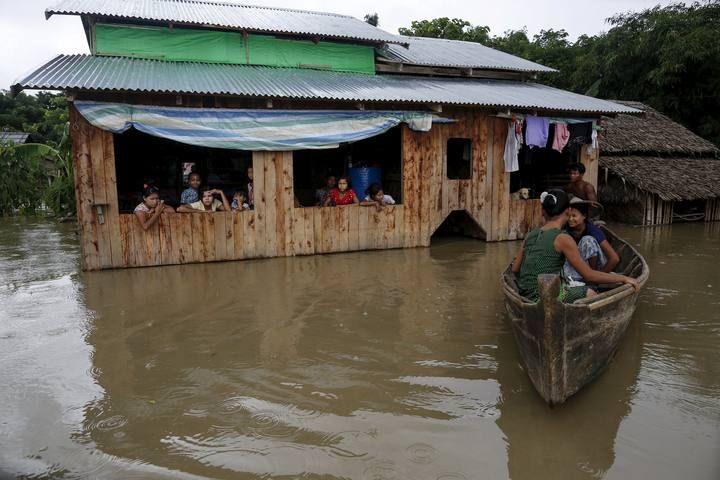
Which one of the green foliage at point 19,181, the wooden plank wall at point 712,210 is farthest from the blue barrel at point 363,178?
the green foliage at point 19,181

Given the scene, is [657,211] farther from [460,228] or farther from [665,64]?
[665,64]

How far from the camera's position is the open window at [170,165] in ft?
42.3

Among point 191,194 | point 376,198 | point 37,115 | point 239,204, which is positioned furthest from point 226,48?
point 37,115

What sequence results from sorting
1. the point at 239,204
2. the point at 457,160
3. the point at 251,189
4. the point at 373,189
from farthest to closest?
1. the point at 457,160
2. the point at 373,189
3. the point at 251,189
4. the point at 239,204

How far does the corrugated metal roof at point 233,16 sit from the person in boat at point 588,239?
26.2 ft

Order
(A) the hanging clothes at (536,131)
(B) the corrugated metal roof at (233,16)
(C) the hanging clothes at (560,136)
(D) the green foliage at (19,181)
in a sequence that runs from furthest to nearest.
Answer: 1. (D) the green foliage at (19,181)
2. (C) the hanging clothes at (560,136)
3. (A) the hanging clothes at (536,131)
4. (B) the corrugated metal roof at (233,16)

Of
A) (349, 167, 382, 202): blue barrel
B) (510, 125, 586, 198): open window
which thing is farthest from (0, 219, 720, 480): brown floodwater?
(510, 125, 586, 198): open window

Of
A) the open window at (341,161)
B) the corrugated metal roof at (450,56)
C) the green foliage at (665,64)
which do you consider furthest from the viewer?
the green foliage at (665,64)

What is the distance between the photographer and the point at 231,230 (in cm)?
945

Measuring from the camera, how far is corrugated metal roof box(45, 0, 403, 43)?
34.4 feet

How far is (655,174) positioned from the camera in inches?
569

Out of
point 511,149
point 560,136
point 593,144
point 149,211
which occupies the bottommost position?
point 149,211

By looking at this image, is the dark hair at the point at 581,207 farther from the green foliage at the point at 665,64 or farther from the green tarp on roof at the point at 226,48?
the green foliage at the point at 665,64

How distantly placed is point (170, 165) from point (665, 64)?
56.5ft
